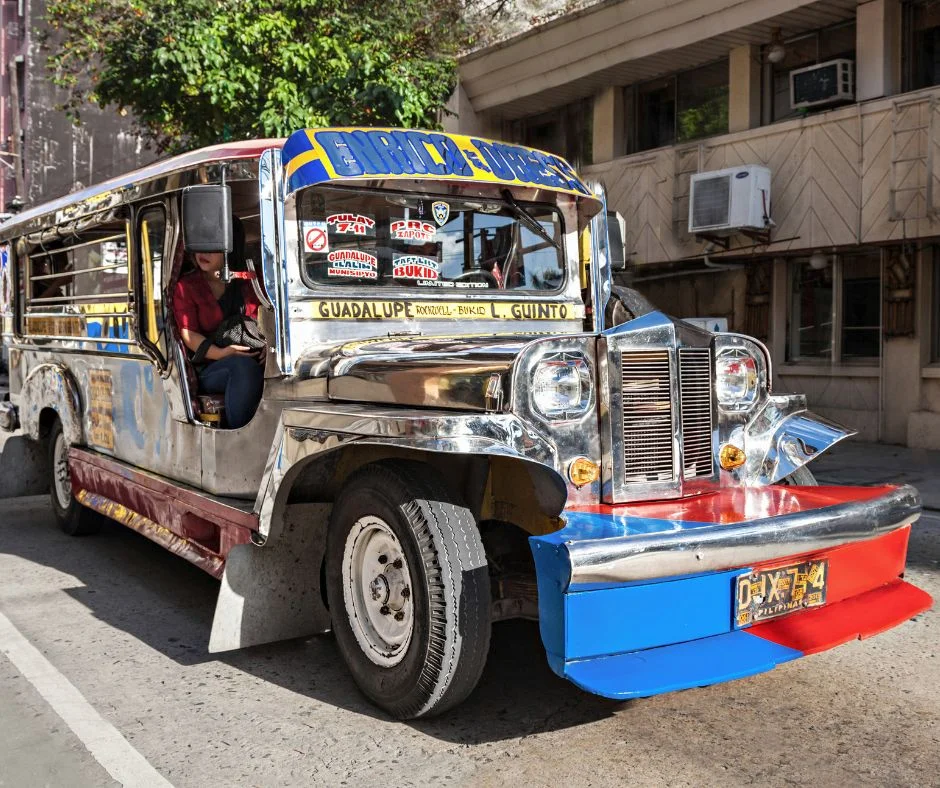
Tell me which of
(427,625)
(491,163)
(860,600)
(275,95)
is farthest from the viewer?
(275,95)

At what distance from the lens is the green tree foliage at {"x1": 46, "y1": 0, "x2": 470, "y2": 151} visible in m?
12.7

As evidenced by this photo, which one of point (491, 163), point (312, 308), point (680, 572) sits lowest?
point (680, 572)

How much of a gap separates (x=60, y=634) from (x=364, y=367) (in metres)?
2.16

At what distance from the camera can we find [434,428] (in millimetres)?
3178

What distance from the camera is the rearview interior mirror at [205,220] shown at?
4.02 m

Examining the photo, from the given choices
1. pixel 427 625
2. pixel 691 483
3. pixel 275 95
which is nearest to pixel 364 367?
pixel 427 625

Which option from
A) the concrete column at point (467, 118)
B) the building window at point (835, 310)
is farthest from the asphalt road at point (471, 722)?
the concrete column at point (467, 118)

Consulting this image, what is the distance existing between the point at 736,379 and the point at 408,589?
1.54 metres

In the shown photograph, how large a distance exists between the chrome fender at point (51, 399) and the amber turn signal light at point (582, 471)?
13.2 ft

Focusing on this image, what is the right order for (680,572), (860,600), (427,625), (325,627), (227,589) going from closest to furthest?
1. (680,572)
2. (427,625)
3. (860,600)
4. (227,589)
5. (325,627)

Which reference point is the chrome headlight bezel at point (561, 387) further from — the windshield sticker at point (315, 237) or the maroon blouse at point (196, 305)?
the maroon blouse at point (196, 305)

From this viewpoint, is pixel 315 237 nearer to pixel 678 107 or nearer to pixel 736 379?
pixel 736 379

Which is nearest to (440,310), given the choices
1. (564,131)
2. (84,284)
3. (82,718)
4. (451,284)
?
(451,284)

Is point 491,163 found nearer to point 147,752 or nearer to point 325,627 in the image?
point 325,627
